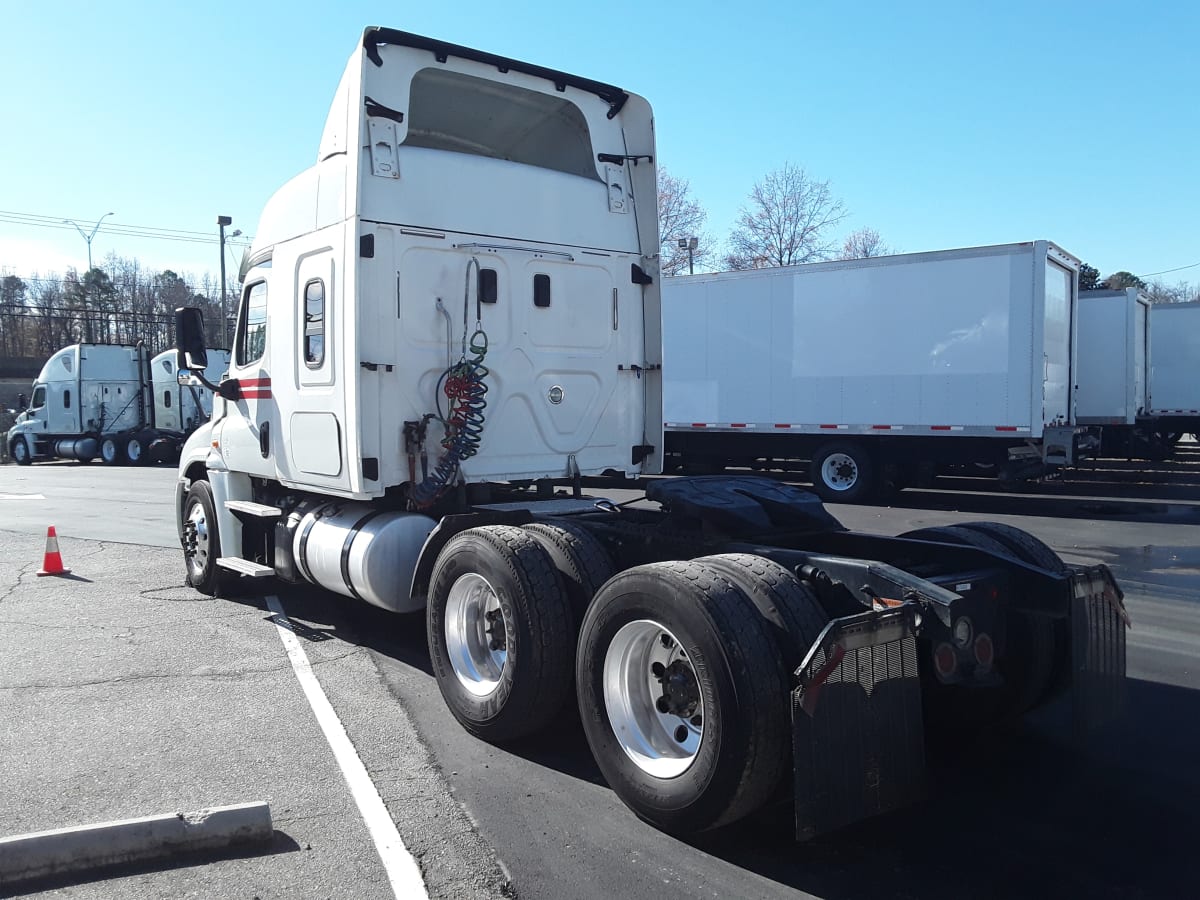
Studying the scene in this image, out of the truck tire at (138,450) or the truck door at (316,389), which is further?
the truck tire at (138,450)

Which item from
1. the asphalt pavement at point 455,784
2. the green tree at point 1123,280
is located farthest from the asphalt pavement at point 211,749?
the green tree at point 1123,280

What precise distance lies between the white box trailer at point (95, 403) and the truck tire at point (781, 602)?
3113 cm

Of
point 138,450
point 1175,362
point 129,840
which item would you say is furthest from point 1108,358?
point 138,450

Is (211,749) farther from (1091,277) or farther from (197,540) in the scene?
(1091,277)

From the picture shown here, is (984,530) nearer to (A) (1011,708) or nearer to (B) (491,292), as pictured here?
(A) (1011,708)

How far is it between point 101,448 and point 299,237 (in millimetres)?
29289

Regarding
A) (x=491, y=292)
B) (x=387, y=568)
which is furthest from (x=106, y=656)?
(x=491, y=292)

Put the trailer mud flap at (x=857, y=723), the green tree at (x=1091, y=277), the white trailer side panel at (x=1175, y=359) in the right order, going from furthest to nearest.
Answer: the green tree at (x=1091, y=277), the white trailer side panel at (x=1175, y=359), the trailer mud flap at (x=857, y=723)

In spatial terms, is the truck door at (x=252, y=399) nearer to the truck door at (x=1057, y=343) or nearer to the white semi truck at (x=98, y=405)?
the truck door at (x=1057, y=343)

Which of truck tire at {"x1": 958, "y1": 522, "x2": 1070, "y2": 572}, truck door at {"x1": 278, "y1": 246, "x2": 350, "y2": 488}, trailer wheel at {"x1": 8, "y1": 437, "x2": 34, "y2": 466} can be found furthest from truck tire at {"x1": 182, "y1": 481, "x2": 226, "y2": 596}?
trailer wheel at {"x1": 8, "y1": 437, "x2": 34, "y2": 466}

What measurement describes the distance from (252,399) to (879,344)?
1113 cm

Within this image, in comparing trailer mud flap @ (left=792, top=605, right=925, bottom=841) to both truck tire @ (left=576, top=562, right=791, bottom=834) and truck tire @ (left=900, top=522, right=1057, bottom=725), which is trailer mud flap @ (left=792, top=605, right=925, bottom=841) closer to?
truck tire @ (left=576, top=562, right=791, bottom=834)

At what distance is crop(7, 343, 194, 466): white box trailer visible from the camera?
32031mm

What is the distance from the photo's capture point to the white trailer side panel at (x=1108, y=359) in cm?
1867
